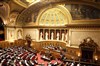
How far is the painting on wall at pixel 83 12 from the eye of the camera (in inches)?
707

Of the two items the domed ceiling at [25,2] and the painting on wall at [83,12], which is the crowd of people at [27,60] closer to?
the painting on wall at [83,12]

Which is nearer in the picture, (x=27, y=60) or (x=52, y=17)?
(x=27, y=60)

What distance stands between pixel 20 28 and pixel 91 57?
15.0 m

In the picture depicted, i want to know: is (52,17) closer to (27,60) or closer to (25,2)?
(25,2)

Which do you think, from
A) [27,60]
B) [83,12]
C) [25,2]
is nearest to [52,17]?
[25,2]

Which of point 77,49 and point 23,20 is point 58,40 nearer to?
point 77,49

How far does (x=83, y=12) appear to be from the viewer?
746 inches

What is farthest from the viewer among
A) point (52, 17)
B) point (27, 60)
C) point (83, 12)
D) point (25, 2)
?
point (52, 17)

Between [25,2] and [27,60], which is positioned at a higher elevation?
[25,2]

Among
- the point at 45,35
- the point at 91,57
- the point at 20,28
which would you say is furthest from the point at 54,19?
the point at 91,57

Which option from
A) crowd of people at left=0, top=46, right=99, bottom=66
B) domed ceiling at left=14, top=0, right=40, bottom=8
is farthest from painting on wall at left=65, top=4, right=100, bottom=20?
crowd of people at left=0, top=46, right=99, bottom=66

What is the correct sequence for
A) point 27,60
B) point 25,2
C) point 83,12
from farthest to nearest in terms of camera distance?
point 25,2, point 83,12, point 27,60

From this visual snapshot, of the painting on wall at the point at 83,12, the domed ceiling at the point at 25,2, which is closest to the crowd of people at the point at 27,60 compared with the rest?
the painting on wall at the point at 83,12

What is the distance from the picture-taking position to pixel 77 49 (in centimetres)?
1798
